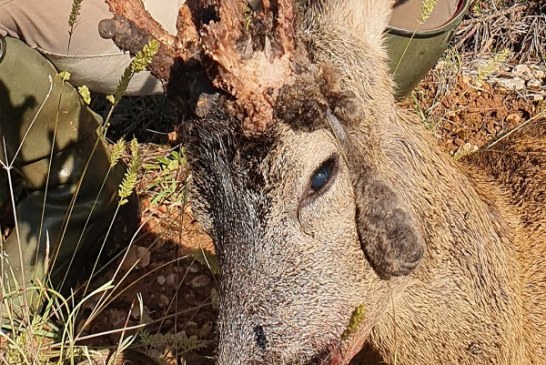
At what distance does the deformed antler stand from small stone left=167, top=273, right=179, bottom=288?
86.0 inches

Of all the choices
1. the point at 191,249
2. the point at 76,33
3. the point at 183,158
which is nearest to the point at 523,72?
the point at 183,158

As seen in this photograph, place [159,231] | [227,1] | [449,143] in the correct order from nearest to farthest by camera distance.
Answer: [227,1] → [159,231] → [449,143]

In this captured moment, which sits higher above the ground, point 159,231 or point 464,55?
point 464,55

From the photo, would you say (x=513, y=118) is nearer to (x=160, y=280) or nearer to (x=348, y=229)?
(x=160, y=280)

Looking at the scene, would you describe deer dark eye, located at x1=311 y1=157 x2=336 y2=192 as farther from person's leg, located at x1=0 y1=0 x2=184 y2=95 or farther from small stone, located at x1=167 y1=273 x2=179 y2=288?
small stone, located at x1=167 y1=273 x2=179 y2=288

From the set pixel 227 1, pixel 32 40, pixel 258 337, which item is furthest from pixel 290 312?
pixel 32 40

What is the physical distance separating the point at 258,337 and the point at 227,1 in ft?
3.20

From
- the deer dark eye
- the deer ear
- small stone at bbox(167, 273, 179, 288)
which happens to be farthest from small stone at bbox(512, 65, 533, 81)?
the deer dark eye

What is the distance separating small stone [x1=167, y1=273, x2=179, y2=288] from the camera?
4.38m

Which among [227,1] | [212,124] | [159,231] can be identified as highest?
[227,1]

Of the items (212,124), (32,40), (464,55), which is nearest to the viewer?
(212,124)

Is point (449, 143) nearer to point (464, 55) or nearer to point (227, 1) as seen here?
point (464, 55)

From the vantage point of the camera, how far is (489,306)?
279 centimetres

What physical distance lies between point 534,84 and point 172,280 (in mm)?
2602
